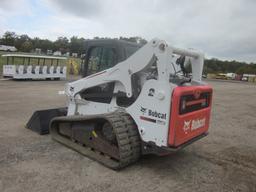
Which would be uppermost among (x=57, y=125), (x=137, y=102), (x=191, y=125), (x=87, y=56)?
(x=87, y=56)

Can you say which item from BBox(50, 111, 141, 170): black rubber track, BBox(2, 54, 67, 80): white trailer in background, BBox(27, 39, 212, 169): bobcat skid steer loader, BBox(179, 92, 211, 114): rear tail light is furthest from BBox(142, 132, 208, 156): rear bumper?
BBox(2, 54, 67, 80): white trailer in background

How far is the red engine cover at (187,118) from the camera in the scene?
3803 mm

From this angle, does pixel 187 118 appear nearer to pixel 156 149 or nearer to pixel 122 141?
pixel 156 149

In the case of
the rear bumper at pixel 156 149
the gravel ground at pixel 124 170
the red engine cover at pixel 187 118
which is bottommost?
the gravel ground at pixel 124 170

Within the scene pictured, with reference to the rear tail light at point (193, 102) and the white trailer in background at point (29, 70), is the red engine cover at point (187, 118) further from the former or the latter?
the white trailer in background at point (29, 70)

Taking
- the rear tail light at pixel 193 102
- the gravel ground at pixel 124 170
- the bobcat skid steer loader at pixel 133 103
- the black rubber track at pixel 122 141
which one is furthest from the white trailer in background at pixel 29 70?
the rear tail light at pixel 193 102

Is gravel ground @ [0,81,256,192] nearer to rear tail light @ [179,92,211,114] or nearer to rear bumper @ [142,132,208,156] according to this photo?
rear bumper @ [142,132,208,156]

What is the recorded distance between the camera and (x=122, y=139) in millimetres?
3969

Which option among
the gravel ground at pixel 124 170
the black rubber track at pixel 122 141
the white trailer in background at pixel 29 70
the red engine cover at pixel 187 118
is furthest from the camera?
the white trailer in background at pixel 29 70

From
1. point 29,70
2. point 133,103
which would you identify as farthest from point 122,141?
point 29,70

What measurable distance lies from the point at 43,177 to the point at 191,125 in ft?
7.93

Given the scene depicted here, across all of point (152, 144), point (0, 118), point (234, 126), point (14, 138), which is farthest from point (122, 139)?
point (234, 126)

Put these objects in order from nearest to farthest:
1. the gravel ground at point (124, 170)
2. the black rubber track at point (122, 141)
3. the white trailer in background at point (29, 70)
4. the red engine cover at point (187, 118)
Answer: the gravel ground at point (124, 170), the red engine cover at point (187, 118), the black rubber track at point (122, 141), the white trailer in background at point (29, 70)

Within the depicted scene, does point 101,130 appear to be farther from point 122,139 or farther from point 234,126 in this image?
point 234,126
